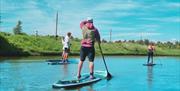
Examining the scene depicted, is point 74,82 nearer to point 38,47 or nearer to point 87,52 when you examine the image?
point 87,52

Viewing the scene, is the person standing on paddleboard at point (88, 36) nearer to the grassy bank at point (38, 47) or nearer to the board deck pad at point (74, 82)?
the board deck pad at point (74, 82)

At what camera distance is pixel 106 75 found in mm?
20391

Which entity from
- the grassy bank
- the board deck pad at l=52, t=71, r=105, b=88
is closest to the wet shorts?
the board deck pad at l=52, t=71, r=105, b=88

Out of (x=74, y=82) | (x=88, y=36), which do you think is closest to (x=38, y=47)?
(x=88, y=36)

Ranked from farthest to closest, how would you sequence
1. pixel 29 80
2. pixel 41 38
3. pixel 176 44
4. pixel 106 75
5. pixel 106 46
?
1. pixel 176 44
2. pixel 106 46
3. pixel 41 38
4. pixel 106 75
5. pixel 29 80

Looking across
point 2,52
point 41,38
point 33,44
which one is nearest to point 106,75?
point 2,52

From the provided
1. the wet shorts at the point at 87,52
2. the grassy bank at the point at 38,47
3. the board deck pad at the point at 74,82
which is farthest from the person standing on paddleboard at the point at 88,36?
the grassy bank at the point at 38,47

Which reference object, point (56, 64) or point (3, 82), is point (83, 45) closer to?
point (3, 82)

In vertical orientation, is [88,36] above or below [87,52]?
above

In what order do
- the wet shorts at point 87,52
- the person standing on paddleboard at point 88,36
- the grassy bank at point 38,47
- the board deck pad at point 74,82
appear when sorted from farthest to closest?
the grassy bank at point 38,47, the wet shorts at point 87,52, the person standing on paddleboard at point 88,36, the board deck pad at point 74,82

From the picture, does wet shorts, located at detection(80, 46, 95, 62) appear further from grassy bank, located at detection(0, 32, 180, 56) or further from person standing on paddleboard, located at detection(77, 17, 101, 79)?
grassy bank, located at detection(0, 32, 180, 56)

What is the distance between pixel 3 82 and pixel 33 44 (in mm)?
55236

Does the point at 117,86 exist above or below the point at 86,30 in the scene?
below

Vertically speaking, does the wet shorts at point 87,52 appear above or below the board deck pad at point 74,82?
above
